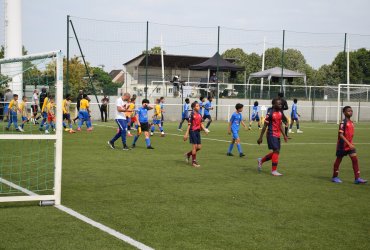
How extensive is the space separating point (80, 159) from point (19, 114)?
6808 millimetres

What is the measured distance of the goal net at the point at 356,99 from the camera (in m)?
43.3

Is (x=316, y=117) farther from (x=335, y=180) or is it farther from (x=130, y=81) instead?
(x=335, y=180)

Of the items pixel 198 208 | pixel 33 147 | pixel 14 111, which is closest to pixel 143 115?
pixel 33 147

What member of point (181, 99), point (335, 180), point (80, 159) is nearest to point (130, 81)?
point (181, 99)

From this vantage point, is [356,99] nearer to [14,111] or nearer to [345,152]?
[14,111]

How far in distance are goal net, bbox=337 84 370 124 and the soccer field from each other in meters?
28.8

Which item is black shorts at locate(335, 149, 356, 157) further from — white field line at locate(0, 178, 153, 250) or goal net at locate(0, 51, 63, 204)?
white field line at locate(0, 178, 153, 250)

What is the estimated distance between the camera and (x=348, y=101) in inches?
1735

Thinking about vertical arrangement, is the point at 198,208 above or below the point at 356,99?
below

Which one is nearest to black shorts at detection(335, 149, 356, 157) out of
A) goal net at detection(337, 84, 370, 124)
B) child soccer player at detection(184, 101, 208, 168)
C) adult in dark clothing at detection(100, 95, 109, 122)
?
child soccer player at detection(184, 101, 208, 168)

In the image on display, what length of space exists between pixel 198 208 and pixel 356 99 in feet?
126

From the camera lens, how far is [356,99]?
4444cm

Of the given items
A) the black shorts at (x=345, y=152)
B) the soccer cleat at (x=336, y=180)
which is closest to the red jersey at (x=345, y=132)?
the black shorts at (x=345, y=152)

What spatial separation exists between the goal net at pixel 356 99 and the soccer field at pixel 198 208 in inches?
1132
